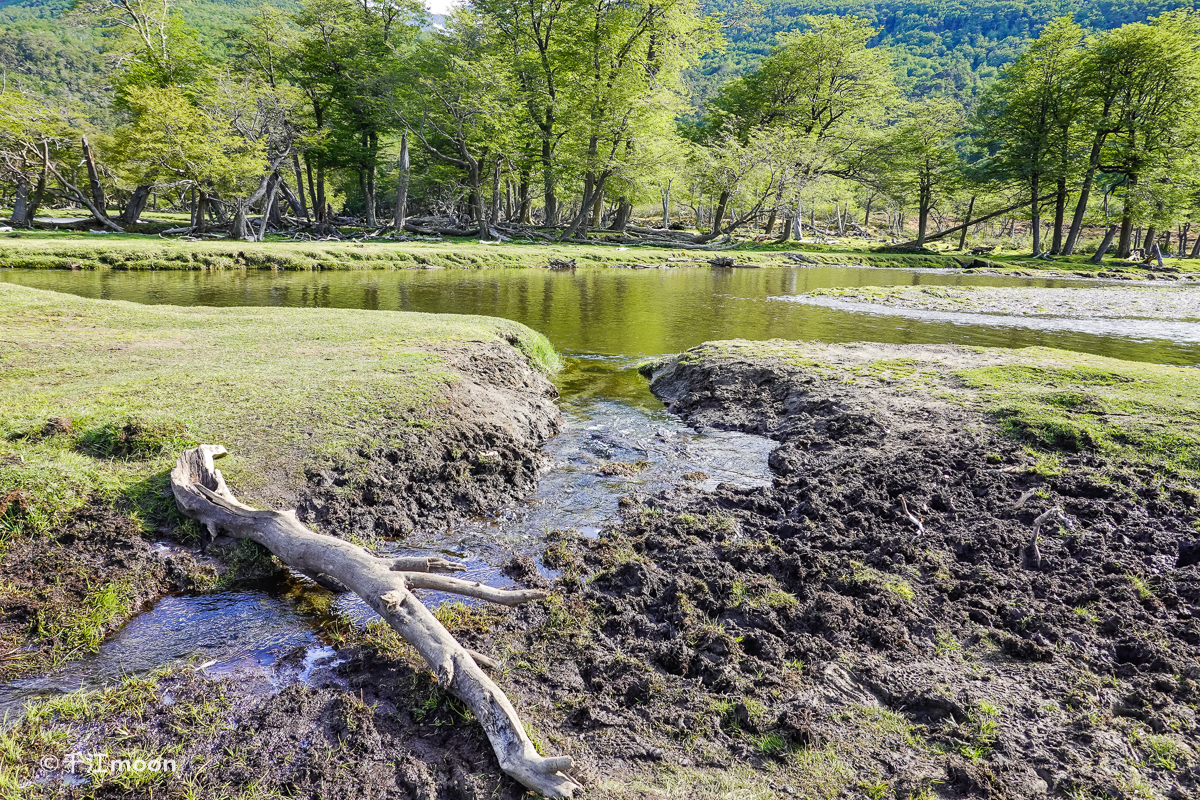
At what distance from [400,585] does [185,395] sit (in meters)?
5.22

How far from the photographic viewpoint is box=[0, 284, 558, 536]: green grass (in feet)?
18.9

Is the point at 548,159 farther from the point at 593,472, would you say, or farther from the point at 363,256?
the point at 593,472

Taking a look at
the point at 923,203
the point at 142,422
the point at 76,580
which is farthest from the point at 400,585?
the point at 923,203

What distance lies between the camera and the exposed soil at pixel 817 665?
3.28 meters

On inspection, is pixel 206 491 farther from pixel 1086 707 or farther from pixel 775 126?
pixel 775 126

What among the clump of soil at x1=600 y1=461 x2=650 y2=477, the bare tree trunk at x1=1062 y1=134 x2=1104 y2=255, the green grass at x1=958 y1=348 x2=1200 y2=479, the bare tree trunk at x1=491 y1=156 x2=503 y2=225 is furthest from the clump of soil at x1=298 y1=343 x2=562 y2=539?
the bare tree trunk at x1=1062 y1=134 x2=1104 y2=255

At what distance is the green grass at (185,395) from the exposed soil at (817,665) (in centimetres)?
105

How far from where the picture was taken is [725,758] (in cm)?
341

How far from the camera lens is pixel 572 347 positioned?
15.5 meters

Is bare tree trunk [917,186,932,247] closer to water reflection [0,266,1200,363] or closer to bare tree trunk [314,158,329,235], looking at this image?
water reflection [0,266,1200,363]

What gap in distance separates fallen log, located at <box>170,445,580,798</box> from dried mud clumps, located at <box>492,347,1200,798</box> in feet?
1.37

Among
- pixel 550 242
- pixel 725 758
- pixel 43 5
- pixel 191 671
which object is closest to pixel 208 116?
pixel 550 242

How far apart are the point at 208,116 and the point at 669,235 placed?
37.3 m

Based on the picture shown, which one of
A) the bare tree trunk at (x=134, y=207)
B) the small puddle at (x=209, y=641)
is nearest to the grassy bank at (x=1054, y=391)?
the small puddle at (x=209, y=641)
